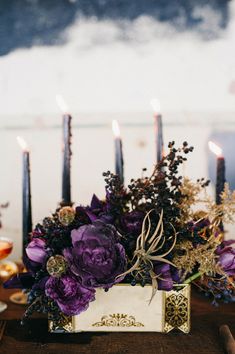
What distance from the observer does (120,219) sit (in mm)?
882

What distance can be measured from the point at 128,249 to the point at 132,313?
14 centimetres

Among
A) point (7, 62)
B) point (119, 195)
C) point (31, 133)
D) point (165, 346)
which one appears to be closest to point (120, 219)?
point (119, 195)

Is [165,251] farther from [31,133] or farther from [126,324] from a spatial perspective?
[31,133]

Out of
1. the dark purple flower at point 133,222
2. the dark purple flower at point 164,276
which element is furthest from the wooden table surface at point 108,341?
the dark purple flower at point 133,222

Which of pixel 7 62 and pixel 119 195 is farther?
pixel 7 62

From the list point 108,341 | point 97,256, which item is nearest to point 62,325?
point 108,341

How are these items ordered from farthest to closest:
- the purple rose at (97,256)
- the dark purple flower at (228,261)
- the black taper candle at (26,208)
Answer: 1. the black taper candle at (26,208)
2. the dark purple flower at (228,261)
3. the purple rose at (97,256)

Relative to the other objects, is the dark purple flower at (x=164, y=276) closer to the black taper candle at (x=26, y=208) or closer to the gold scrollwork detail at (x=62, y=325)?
the gold scrollwork detail at (x=62, y=325)

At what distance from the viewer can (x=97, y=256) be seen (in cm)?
79

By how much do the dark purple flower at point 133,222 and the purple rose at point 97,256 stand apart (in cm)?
6

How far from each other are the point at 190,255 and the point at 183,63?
977 millimetres

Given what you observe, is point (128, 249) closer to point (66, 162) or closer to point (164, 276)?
point (164, 276)

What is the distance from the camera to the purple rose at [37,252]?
0.89 m

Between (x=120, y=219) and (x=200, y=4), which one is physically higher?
(x=200, y=4)
